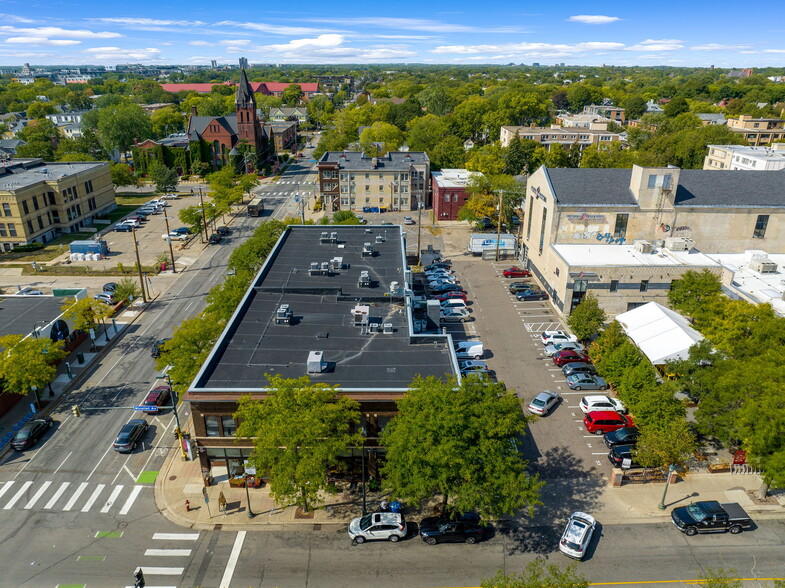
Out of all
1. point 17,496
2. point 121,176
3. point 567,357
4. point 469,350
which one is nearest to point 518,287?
A: point 567,357

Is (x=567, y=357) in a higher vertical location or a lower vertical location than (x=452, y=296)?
lower

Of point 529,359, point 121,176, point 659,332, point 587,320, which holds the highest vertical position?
point 121,176

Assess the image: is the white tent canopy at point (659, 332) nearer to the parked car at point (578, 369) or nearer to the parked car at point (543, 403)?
the parked car at point (578, 369)

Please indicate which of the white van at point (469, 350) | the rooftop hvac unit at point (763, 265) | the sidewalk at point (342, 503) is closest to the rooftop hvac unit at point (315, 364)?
the sidewalk at point (342, 503)

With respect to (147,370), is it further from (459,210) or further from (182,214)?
(459,210)

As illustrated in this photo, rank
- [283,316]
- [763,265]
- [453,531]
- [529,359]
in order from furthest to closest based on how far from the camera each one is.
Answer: [763,265], [529,359], [283,316], [453,531]

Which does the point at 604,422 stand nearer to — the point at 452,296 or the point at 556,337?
the point at 556,337

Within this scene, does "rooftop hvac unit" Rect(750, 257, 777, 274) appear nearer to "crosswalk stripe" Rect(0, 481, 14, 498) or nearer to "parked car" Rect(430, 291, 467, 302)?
"parked car" Rect(430, 291, 467, 302)
